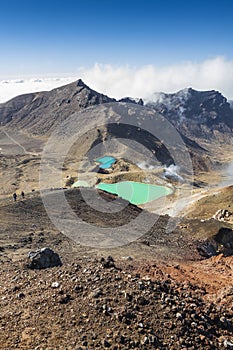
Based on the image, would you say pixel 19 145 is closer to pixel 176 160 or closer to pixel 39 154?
pixel 39 154

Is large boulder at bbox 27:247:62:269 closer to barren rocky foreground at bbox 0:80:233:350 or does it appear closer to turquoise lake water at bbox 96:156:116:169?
barren rocky foreground at bbox 0:80:233:350

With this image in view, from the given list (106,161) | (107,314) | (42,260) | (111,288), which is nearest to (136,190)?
(106,161)

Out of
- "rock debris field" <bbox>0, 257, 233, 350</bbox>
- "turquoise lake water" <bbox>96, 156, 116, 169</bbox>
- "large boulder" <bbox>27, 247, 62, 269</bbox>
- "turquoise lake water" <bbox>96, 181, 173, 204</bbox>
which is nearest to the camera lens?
"rock debris field" <bbox>0, 257, 233, 350</bbox>

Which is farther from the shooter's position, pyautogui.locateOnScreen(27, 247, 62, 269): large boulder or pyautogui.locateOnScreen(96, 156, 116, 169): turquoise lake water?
pyautogui.locateOnScreen(96, 156, 116, 169): turquoise lake water

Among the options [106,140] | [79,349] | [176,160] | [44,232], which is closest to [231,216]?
[44,232]

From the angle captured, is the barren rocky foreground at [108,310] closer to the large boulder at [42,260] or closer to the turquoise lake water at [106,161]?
the large boulder at [42,260]

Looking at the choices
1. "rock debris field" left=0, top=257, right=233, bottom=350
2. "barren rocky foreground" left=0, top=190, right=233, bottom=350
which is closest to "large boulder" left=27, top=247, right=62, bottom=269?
"barren rocky foreground" left=0, top=190, right=233, bottom=350
